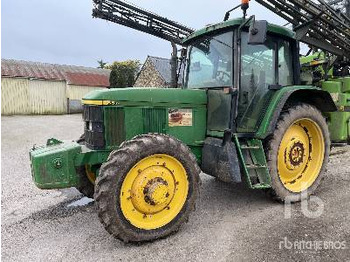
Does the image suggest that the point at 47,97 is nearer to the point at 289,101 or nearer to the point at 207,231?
the point at 289,101

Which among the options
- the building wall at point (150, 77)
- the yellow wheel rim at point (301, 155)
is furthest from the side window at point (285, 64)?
the building wall at point (150, 77)

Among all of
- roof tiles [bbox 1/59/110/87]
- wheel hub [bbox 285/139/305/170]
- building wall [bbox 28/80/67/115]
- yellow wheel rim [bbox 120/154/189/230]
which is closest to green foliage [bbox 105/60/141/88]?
roof tiles [bbox 1/59/110/87]

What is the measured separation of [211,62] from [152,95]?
1.07 meters

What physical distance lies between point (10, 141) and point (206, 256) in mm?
11207

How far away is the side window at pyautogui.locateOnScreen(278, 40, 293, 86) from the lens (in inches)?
187

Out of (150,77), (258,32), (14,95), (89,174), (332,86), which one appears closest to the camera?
(258,32)

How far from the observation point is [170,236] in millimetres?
3627

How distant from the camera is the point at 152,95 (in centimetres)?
408

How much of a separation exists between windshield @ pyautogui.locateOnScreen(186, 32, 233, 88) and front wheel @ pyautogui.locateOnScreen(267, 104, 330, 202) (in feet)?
3.29

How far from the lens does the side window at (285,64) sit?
476 centimetres

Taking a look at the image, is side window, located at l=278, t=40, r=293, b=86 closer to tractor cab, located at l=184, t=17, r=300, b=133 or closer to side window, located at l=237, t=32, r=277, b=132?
tractor cab, located at l=184, t=17, r=300, b=133

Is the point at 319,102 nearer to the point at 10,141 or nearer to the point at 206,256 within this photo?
the point at 206,256

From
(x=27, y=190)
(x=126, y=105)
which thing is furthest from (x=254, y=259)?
(x=27, y=190)

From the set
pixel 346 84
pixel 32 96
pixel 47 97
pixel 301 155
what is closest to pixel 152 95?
pixel 301 155
